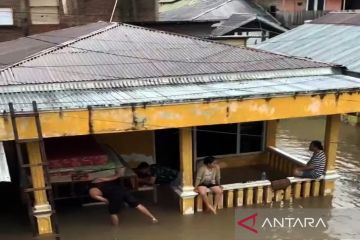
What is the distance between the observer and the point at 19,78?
808cm

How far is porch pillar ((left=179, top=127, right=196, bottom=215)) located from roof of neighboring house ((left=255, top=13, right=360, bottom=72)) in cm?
524

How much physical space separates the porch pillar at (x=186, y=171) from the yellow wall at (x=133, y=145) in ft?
7.23

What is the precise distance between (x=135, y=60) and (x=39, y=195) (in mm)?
3526

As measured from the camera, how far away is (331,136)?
966 cm

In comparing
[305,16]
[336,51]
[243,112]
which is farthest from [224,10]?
[243,112]

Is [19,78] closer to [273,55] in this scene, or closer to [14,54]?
[14,54]

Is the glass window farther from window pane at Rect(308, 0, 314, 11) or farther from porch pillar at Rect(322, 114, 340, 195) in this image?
porch pillar at Rect(322, 114, 340, 195)

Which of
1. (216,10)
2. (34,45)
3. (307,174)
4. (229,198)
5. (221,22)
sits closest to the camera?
(229,198)

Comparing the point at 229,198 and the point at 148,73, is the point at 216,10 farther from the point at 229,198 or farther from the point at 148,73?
the point at 229,198

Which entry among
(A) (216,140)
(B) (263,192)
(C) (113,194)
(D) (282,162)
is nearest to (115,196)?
(C) (113,194)

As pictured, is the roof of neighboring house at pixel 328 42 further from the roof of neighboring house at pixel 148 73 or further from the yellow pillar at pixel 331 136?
the roof of neighboring house at pixel 148 73

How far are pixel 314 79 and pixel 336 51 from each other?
4556mm

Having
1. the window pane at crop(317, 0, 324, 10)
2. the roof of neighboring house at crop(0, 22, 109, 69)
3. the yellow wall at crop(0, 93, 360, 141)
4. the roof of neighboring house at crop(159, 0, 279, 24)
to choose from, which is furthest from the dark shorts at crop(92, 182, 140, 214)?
the window pane at crop(317, 0, 324, 10)

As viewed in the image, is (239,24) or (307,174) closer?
(307,174)
